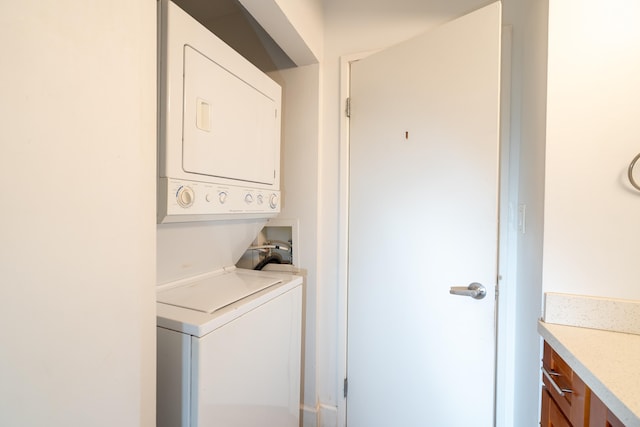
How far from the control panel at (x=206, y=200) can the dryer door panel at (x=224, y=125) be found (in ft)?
0.19

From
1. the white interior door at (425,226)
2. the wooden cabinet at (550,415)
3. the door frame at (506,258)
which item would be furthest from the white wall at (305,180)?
the wooden cabinet at (550,415)

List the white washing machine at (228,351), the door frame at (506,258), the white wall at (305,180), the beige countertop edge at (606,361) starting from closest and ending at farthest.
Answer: the beige countertop edge at (606,361), the white washing machine at (228,351), the door frame at (506,258), the white wall at (305,180)

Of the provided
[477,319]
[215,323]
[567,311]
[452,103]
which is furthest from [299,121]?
[567,311]

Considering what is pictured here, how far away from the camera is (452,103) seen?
1.39m

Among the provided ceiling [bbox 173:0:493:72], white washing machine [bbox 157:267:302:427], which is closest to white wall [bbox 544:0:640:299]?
ceiling [bbox 173:0:493:72]

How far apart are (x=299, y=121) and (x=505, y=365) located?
1.84 meters

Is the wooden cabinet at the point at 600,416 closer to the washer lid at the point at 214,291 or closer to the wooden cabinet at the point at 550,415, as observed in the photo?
the wooden cabinet at the point at 550,415

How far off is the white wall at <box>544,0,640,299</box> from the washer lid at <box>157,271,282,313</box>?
4.01 ft

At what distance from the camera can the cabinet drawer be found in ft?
2.55

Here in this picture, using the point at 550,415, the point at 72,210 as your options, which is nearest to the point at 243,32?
the point at 72,210

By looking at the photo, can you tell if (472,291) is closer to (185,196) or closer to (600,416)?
(600,416)

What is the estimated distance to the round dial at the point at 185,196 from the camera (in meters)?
0.93

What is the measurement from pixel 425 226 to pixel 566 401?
2.72 feet

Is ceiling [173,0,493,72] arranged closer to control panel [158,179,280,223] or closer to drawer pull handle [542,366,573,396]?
control panel [158,179,280,223]
